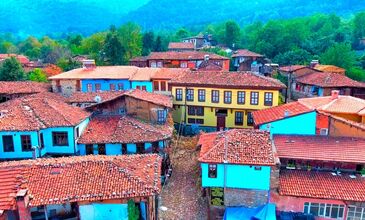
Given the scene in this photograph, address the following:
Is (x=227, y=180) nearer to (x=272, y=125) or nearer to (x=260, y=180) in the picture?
(x=260, y=180)

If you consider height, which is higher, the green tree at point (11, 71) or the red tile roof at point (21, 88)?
the green tree at point (11, 71)

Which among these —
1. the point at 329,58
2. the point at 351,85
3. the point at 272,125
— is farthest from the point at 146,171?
the point at 329,58

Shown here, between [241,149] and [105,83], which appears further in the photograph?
[105,83]

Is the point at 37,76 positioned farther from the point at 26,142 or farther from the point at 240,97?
the point at 240,97

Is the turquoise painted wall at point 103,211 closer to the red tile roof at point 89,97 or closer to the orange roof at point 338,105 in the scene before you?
the red tile roof at point 89,97

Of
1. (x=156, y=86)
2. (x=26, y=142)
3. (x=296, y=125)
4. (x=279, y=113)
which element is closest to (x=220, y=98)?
(x=279, y=113)

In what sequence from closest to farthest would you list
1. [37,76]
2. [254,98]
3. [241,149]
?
[241,149]
[254,98]
[37,76]

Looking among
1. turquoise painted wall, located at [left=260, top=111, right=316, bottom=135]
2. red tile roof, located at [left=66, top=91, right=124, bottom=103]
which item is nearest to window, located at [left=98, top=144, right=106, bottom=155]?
red tile roof, located at [left=66, top=91, right=124, bottom=103]

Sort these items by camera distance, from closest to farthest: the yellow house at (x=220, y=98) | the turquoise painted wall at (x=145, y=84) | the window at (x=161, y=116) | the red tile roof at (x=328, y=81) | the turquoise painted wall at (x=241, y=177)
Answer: the turquoise painted wall at (x=241, y=177), the window at (x=161, y=116), the yellow house at (x=220, y=98), the turquoise painted wall at (x=145, y=84), the red tile roof at (x=328, y=81)

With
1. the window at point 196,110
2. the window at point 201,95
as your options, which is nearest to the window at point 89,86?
the window at point 196,110
